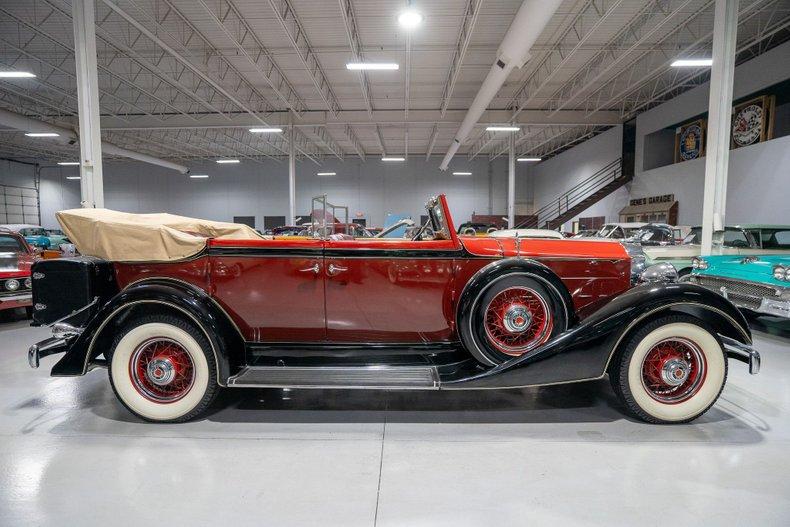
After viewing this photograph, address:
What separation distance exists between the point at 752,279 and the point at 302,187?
2379 centimetres

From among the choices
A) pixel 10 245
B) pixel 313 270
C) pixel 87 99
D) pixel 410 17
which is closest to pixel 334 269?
pixel 313 270

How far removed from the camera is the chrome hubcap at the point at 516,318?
2990 millimetres

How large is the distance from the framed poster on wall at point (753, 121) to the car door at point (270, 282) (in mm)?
14065

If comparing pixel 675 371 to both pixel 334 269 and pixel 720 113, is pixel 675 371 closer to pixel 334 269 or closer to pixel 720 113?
pixel 334 269

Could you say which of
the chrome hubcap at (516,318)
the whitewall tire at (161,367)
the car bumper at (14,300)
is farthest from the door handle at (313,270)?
the car bumper at (14,300)

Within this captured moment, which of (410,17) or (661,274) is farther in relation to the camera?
(410,17)

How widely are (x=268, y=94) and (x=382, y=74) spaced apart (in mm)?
4963

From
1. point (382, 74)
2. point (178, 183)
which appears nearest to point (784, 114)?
point (382, 74)

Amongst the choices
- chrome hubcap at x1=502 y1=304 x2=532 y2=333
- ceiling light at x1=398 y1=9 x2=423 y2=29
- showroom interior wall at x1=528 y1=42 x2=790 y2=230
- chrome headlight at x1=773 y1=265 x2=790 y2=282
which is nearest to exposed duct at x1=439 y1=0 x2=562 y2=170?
ceiling light at x1=398 y1=9 x2=423 y2=29

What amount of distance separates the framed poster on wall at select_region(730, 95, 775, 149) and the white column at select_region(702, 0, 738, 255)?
20.5ft

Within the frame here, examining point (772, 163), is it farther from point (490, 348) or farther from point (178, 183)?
point (178, 183)

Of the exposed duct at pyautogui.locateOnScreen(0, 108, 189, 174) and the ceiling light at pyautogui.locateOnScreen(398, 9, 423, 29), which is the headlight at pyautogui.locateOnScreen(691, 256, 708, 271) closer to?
the ceiling light at pyautogui.locateOnScreen(398, 9, 423, 29)

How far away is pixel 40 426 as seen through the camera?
2.87 metres

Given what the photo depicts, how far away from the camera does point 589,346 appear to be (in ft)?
8.87
